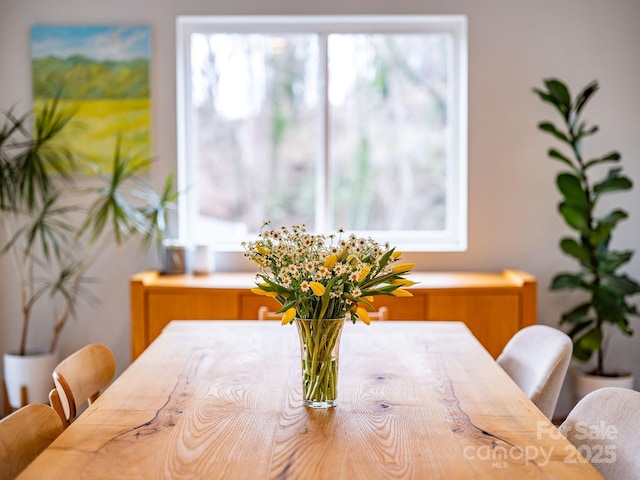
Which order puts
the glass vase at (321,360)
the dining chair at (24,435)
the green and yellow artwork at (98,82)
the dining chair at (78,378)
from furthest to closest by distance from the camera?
the green and yellow artwork at (98,82) < the dining chair at (78,378) < the glass vase at (321,360) < the dining chair at (24,435)

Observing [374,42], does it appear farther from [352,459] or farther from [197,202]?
[352,459]

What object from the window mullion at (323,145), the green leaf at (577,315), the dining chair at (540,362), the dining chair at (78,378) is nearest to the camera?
the dining chair at (78,378)

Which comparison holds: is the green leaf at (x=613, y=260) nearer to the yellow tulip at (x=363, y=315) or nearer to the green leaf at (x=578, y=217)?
the green leaf at (x=578, y=217)

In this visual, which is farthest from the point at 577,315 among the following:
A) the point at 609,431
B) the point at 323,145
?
the point at 609,431

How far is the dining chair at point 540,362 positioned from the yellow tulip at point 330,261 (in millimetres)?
816

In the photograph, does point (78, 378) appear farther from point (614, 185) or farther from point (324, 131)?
point (614, 185)

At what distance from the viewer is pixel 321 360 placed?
5.99 ft

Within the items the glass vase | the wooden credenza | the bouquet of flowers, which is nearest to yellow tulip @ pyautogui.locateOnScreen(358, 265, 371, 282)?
the bouquet of flowers

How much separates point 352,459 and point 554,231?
2984mm

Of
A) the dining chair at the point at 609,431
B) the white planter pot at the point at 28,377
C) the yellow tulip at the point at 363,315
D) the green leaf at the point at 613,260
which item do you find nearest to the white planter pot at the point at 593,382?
the green leaf at the point at 613,260

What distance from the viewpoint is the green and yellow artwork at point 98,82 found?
4.07m

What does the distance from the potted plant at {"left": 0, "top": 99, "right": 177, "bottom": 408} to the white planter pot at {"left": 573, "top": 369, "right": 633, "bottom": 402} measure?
225 cm

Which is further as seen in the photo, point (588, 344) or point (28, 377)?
point (28, 377)

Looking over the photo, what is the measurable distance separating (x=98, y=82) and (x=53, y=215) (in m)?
0.75
